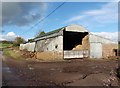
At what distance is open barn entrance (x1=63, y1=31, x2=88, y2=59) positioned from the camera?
104 ft

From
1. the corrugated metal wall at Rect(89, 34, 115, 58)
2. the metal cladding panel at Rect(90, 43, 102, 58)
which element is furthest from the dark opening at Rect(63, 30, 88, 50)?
the metal cladding panel at Rect(90, 43, 102, 58)

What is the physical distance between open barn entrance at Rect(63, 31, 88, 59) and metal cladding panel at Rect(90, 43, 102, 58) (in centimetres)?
178

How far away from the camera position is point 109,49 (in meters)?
33.9

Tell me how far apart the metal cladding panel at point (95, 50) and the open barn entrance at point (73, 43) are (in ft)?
5.86

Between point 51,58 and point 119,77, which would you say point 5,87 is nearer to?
point 119,77

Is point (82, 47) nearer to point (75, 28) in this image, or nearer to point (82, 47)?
point (82, 47)

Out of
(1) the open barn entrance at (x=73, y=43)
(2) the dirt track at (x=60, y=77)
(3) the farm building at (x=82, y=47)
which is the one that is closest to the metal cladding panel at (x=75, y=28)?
(3) the farm building at (x=82, y=47)

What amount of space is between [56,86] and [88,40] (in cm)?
2389

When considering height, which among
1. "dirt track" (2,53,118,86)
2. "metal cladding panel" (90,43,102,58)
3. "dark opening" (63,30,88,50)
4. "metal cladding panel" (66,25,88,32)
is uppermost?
"metal cladding panel" (66,25,88,32)

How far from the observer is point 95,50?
3331 cm

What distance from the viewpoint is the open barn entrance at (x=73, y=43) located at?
3167 centimetres

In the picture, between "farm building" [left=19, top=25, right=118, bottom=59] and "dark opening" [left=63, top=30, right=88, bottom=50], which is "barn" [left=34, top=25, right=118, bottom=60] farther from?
"dark opening" [left=63, top=30, right=88, bottom=50]

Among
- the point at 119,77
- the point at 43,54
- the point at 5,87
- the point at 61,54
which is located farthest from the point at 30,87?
the point at 43,54

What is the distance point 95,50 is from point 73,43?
9544 millimetres
